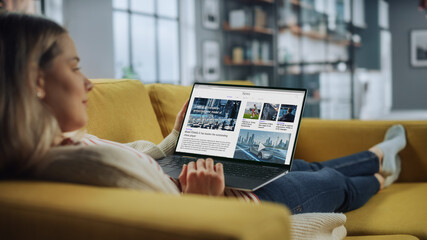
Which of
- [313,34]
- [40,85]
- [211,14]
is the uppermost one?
[211,14]

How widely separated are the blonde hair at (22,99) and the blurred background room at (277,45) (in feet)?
13.1

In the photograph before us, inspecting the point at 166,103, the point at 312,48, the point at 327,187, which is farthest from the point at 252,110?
the point at 312,48

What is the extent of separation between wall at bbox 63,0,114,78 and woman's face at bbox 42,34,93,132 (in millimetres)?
4076

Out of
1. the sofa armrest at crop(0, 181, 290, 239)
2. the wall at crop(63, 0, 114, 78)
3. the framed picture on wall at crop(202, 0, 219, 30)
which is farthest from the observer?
the framed picture on wall at crop(202, 0, 219, 30)

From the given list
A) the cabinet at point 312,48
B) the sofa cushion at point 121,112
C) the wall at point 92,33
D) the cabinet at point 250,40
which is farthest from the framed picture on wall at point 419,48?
the sofa cushion at point 121,112

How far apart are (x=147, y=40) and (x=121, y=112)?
5.02 m

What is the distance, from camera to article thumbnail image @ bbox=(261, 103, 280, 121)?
1.38m

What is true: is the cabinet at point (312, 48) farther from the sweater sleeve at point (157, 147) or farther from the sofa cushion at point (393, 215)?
the sweater sleeve at point (157, 147)

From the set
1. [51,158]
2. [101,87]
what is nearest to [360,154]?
[101,87]

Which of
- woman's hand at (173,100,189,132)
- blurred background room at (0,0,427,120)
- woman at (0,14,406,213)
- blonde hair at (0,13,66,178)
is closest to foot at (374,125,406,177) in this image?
woman's hand at (173,100,189,132)

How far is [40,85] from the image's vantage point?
0.84 m

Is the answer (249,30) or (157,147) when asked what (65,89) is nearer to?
(157,147)

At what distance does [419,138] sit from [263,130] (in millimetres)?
1023

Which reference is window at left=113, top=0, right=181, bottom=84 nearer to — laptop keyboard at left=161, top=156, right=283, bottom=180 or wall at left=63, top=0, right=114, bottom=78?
wall at left=63, top=0, right=114, bottom=78
